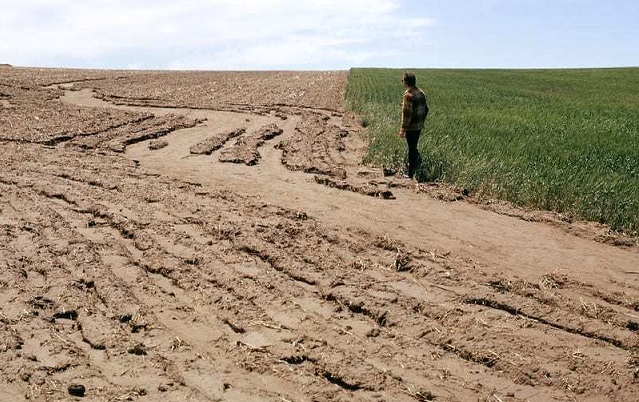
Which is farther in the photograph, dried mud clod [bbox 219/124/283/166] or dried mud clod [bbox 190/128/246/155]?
dried mud clod [bbox 190/128/246/155]

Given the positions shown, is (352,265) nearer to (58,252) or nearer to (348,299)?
(348,299)

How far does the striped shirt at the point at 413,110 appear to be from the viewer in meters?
11.0

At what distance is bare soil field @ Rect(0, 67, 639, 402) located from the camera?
4609mm

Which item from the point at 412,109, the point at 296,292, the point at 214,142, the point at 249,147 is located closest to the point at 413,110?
the point at 412,109

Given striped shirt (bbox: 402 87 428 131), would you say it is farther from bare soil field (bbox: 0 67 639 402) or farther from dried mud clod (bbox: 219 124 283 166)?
dried mud clod (bbox: 219 124 283 166)

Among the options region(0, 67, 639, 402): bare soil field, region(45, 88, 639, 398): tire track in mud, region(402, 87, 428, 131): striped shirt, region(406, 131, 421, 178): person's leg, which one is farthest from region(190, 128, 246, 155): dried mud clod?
region(45, 88, 639, 398): tire track in mud

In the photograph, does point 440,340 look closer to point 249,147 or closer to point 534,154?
point 534,154

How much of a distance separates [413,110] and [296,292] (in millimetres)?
5946

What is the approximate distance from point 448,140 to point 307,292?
9006 millimetres

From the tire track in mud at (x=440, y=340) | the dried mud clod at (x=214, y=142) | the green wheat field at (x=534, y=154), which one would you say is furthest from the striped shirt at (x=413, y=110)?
the tire track in mud at (x=440, y=340)

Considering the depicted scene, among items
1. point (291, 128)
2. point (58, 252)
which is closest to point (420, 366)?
point (58, 252)

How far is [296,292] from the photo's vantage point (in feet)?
19.7

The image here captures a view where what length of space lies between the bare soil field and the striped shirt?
3.54 ft

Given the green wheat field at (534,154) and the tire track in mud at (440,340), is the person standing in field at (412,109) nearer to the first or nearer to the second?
the green wheat field at (534,154)
